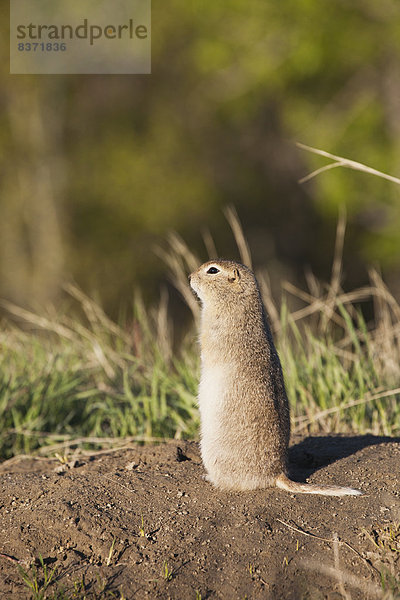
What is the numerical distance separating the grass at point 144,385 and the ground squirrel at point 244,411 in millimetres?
936

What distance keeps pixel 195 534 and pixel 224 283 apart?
1.31 metres

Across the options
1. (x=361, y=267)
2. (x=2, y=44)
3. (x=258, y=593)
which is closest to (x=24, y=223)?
(x=2, y=44)

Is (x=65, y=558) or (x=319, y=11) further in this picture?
(x=319, y=11)

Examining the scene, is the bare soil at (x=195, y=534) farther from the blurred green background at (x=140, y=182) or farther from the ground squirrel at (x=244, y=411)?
the blurred green background at (x=140, y=182)

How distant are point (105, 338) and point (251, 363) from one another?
102 inches

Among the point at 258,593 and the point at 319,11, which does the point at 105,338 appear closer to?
the point at 258,593

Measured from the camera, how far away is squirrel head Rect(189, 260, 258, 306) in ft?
12.9

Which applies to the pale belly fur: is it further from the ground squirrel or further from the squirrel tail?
the squirrel tail

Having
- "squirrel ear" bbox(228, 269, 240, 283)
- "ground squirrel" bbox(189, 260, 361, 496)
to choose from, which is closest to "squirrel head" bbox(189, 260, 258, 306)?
"squirrel ear" bbox(228, 269, 240, 283)

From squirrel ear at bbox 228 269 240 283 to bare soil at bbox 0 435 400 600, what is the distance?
101 centimetres

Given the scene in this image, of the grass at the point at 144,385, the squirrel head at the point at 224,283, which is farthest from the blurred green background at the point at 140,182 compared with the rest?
the squirrel head at the point at 224,283

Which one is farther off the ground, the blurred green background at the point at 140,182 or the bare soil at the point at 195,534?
the blurred green background at the point at 140,182

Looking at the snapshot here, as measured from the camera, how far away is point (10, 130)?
18.6m

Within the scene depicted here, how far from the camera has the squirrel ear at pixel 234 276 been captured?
3959 millimetres
